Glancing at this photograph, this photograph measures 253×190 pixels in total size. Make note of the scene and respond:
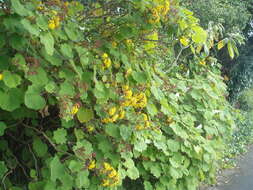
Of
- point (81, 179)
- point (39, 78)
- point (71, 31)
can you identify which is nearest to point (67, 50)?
point (71, 31)

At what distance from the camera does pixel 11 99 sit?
1.97m

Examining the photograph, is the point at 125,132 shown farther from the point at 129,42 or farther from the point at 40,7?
the point at 40,7

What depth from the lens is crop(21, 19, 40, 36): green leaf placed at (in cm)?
172

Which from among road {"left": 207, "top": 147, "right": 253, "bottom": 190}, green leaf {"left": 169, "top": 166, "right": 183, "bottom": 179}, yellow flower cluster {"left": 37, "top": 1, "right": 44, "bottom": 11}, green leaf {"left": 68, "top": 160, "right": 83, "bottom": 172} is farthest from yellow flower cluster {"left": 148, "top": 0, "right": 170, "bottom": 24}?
road {"left": 207, "top": 147, "right": 253, "bottom": 190}

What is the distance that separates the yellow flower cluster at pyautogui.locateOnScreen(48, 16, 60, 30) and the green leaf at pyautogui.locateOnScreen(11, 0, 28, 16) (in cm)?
17

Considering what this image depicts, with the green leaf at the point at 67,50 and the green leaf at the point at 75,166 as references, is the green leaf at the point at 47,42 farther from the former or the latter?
the green leaf at the point at 75,166

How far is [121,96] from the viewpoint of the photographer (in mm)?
2467

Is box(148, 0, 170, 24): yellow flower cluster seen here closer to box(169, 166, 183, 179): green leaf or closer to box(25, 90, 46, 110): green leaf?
box(25, 90, 46, 110): green leaf

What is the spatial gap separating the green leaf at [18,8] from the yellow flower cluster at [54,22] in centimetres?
17

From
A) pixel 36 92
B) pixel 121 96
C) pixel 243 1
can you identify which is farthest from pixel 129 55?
pixel 243 1

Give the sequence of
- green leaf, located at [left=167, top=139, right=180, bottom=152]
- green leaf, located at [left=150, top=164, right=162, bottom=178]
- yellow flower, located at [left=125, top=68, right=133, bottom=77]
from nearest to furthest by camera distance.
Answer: yellow flower, located at [left=125, top=68, right=133, bottom=77]
green leaf, located at [left=150, top=164, right=162, bottom=178]
green leaf, located at [left=167, top=139, right=180, bottom=152]

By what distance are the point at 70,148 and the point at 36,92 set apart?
67 cm

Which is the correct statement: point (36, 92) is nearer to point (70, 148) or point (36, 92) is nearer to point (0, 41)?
point (0, 41)

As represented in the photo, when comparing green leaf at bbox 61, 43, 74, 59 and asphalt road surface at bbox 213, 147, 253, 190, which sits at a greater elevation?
green leaf at bbox 61, 43, 74, 59
